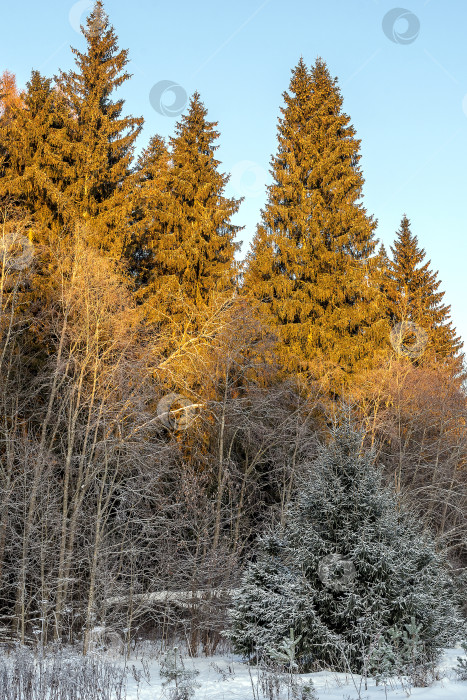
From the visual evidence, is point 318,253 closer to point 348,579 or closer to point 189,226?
point 189,226


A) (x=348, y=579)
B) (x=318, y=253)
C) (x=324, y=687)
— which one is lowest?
(x=324, y=687)

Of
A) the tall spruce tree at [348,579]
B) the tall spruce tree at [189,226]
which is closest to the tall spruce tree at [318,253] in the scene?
the tall spruce tree at [189,226]

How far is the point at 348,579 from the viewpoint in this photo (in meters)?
9.08

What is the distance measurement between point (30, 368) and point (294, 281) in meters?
10.4

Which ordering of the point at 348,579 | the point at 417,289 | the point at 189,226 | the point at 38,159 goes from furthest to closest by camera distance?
the point at 417,289
the point at 189,226
the point at 38,159
the point at 348,579

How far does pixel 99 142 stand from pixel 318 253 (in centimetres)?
890

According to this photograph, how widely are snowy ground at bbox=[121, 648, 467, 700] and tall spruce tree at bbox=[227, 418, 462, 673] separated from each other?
40 cm

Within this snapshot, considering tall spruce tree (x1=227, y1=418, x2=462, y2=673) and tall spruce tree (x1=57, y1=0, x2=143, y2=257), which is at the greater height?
tall spruce tree (x1=57, y1=0, x2=143, y2=257)

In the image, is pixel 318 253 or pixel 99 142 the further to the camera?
pixel 318 253

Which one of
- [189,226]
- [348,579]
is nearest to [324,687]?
[348,579]

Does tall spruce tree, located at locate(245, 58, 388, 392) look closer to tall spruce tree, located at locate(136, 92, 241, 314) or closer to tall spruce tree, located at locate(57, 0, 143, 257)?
tall spruce tree, located at locate(136, 92, 241, 314)

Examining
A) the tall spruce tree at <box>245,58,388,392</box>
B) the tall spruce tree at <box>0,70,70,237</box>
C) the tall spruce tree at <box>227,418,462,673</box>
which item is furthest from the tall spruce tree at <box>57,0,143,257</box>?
the tall spruce tree at <box>227,418,462,673</box>

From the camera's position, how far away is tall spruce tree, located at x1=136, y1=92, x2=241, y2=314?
20.5m

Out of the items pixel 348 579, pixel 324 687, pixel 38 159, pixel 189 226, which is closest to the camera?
pixel 324 687
